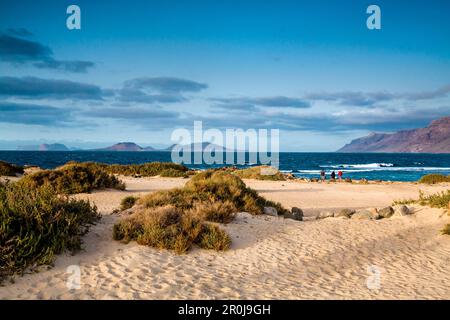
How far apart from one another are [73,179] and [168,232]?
503 inches

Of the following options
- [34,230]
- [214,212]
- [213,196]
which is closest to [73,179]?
[213,196]

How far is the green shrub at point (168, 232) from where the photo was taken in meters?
9.81

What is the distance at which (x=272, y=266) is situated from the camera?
9406mm

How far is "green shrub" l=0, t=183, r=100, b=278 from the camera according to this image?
7473 millimetres

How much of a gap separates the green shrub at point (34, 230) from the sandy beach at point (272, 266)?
314 millimetres

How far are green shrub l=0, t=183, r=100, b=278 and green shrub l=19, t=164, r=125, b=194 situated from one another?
10237mm

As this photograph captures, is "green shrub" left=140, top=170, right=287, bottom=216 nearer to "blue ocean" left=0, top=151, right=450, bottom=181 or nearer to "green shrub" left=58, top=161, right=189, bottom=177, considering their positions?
"green shrub" left=58, top=161, right=189, bottom=177

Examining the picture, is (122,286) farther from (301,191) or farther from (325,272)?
(301,191)

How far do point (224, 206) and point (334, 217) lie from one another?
5372 millimetres

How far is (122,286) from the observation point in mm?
7406

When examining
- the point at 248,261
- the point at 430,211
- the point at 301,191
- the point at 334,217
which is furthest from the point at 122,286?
the point at 301,191

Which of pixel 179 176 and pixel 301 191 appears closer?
pixel 301 191

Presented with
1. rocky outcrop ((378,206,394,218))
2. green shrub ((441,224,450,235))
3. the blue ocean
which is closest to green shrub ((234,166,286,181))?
the blue ocean

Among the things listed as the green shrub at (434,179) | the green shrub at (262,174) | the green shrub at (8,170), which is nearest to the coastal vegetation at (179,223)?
the green shrub at (8,170)
